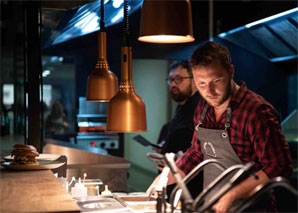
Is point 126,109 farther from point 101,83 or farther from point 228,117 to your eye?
point 101,83

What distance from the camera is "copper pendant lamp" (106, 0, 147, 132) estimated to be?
78.3 inches

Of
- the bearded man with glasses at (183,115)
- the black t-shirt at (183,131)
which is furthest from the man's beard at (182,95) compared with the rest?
the black t-shirt at (183,131)

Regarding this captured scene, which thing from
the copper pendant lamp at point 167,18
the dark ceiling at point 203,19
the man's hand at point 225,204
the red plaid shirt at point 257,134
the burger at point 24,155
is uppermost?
the dark ceiling at point 203,19

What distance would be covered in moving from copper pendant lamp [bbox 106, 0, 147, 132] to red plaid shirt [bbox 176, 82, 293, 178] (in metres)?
0.45

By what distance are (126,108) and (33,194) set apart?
511mm

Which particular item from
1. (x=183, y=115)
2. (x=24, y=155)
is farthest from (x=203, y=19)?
(x=24, y=155)

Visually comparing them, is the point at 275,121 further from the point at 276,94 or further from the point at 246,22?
the point at 276,94

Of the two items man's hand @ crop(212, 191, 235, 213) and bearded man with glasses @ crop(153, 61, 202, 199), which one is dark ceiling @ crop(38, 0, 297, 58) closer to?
bearded man with glasses @ crop(153, 61, 202, 199)

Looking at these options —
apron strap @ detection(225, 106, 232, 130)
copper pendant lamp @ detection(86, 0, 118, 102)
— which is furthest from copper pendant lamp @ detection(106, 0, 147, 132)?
copper pendant lamp @ detection(86, 0, 118, 102)

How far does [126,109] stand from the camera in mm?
1988

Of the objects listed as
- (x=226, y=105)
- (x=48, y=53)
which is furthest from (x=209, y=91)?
(x=48, y=53)

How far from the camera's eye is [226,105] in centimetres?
223

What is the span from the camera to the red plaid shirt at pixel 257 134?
6.32 ft

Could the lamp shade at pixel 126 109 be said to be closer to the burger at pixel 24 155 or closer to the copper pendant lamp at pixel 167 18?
the copper pendant lamp at pixel 167 18
